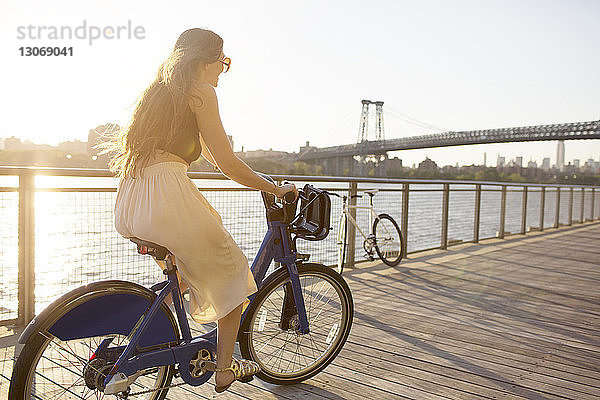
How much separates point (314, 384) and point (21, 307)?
1.67m

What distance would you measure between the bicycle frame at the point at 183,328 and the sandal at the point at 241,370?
68 mm

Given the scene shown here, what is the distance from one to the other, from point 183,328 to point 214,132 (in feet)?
2.24

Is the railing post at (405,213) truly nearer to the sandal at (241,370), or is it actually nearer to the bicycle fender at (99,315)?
the sandal at (241,370)

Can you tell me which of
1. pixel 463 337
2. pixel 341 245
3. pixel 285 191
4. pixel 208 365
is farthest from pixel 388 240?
pixel 208 365

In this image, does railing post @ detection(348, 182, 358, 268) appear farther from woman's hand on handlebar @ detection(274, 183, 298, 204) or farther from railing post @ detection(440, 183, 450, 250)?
woman's hand on handlebar @ detection(274, 183, 298, 204)

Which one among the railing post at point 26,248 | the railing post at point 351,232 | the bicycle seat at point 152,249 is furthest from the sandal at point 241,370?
the railing post at point 351,232

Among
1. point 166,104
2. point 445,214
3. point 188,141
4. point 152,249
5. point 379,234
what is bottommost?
point 379,234

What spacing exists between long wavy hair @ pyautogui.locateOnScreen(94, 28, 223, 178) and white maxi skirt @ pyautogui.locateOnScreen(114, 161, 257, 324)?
0.07 meters

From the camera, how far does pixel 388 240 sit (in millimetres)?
6051

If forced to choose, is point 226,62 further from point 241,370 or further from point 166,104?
point 241,370

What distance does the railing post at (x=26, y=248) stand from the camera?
317 cm

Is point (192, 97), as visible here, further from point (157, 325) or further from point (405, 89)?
point (405, 89)

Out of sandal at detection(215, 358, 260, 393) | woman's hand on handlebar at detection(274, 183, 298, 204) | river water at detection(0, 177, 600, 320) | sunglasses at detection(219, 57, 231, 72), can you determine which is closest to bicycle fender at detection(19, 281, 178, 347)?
sandal at detection(215, 358, 260, 393)

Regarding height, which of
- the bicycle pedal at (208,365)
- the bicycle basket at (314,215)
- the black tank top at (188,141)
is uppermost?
the black tank top at (188,141)
